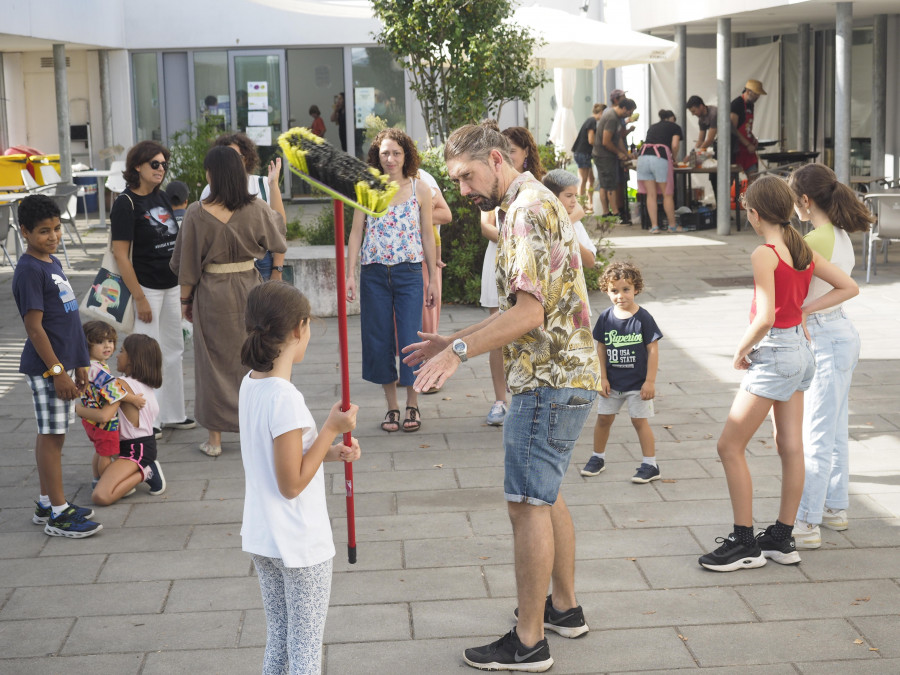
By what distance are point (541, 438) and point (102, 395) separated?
112 inches

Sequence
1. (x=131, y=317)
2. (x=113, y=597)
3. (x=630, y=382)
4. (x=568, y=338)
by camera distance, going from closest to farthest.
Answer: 1. (x=568, y=338)
2. (x=113, y=597)
3. (x=630, y=382)
4. (x=131, y=317)

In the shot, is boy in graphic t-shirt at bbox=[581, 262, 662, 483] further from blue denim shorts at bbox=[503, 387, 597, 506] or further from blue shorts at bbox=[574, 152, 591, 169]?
blue shorts at bbox=[574, 152, 591, 169]

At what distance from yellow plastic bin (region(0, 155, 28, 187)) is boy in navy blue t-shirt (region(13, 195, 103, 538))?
14.8 metres

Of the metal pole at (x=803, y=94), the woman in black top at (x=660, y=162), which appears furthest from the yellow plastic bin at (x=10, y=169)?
the metal pole at (x=803, y=94)

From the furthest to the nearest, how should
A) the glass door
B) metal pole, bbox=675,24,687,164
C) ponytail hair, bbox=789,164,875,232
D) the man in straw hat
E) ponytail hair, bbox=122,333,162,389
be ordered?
1. the glass door
2. metal pole, bbox=675,24,687,164
3. the man in straw hat
4. ponytail hair, bbox=122,333,162,389
5. ponytail hair, bbox=789,164,875,232

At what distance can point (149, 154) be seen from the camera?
6.26 meters

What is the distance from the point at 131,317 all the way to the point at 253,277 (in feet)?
2.72

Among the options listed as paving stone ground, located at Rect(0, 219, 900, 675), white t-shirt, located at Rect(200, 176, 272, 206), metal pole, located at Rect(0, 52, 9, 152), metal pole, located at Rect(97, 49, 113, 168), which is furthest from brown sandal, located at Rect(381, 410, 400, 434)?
metal pole, located at Rect(0, 52, 9, 152)

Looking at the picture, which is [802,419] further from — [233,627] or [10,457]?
[10,457]

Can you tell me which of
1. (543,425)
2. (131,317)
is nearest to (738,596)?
(543,425)

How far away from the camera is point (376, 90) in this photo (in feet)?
72.8

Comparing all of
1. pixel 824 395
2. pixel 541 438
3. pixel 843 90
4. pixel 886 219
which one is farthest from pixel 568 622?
pixel 843 90

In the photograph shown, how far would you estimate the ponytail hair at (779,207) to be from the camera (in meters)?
4.34

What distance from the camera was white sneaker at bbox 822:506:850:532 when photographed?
497 centimetres
